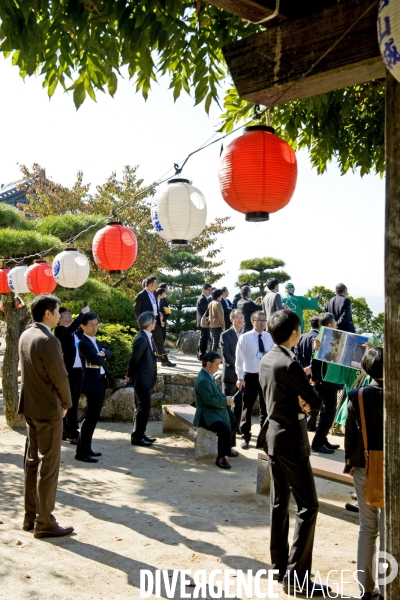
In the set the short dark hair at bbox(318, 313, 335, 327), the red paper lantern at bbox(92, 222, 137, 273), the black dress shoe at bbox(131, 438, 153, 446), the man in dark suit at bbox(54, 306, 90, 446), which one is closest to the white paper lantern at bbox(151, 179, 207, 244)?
the red paper lantern at bbox(92, 222, 137, 273)

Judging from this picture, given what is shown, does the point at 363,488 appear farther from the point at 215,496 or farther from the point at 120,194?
the point at 120,194

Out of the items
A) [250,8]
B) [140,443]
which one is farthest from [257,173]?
[140,443]

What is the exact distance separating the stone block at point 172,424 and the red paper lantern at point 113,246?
391 centimetres

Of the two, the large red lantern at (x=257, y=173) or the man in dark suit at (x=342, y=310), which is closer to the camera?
the large red lantern at (x=257, y=173)

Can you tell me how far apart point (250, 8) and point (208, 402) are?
5.66 m

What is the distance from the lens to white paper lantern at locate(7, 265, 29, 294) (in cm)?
1014

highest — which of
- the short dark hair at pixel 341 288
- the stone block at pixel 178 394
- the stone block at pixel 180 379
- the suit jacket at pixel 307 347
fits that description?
the short dark hair at pixel 341 288

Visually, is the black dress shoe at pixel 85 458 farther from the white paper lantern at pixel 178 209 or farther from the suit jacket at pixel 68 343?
the white paper lantern at pixel 178 209

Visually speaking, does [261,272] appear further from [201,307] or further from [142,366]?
[142,366]

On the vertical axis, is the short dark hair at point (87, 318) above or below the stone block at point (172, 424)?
above

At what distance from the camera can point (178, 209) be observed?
5.85 metres

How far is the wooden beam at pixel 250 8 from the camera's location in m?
3.55

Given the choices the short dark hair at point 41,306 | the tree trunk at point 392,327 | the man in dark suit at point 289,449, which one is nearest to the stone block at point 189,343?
the short dark hair at point 41,306

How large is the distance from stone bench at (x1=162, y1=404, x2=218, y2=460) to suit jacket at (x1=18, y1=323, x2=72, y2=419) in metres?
3.61
